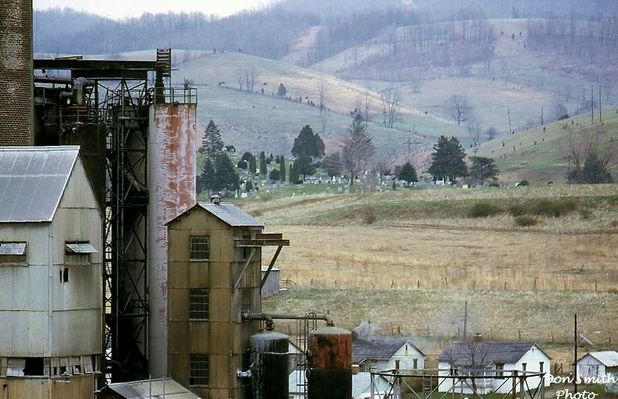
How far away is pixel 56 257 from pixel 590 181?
482 feet

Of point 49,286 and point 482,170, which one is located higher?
point 482,170

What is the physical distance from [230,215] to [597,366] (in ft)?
88.0

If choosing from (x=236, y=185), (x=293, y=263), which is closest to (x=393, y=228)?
(x=293, y=263)

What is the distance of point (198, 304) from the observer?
49.9 metres

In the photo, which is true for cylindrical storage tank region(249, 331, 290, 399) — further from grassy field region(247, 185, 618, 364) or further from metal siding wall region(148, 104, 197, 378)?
grassy field region(247, 185, 618, 364)

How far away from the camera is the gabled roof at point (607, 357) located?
2867 inches

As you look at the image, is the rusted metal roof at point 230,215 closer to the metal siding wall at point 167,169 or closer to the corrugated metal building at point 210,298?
the corrugated metal building at point 210,298

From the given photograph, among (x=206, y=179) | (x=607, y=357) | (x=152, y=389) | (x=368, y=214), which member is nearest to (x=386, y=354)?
(x=607, y=357)

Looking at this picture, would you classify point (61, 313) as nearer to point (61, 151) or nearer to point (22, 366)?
point (22, 366)

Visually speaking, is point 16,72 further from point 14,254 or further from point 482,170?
point 482,170

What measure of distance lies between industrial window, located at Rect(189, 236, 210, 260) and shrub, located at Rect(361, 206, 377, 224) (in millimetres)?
87232

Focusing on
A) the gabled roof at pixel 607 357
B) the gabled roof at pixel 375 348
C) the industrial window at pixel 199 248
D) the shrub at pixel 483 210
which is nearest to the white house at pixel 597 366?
the gabled roof at pixel 607 357

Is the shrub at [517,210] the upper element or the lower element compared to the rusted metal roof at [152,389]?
upper

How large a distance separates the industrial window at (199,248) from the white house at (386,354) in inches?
912
